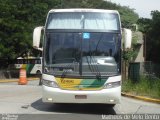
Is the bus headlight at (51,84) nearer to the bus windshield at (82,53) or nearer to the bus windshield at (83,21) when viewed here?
the bus windshield at (82,53)

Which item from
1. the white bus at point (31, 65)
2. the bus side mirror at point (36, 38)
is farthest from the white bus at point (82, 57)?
the white bus at point (31, 65)

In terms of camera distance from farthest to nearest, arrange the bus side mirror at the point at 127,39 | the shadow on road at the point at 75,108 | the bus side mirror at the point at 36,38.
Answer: the shadow on road at the point at 75,108 < the bus side mirror at the point at 127,39 < the bus side mirror at the point at 36,38

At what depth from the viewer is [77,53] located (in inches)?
570

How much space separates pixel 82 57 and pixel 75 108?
232 centimetres

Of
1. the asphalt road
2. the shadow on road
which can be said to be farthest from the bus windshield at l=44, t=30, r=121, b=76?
the shadow on road

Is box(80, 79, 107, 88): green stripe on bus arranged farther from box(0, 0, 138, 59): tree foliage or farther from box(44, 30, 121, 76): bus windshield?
box(0, 0, 138, 59): tree foliage

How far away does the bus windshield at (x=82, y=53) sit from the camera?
1436 cm

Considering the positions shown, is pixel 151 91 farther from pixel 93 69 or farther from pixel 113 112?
pixel 93 69

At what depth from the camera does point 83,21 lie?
15.0 metres

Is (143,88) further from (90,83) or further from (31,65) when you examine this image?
(31,65)

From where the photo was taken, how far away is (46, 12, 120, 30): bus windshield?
14852 mm

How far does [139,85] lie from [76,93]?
821 cm

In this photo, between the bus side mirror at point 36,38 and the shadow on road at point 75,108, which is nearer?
Answer: the bus side mirror at point 36,38

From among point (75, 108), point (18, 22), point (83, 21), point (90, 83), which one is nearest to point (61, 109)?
point (75, 108)
